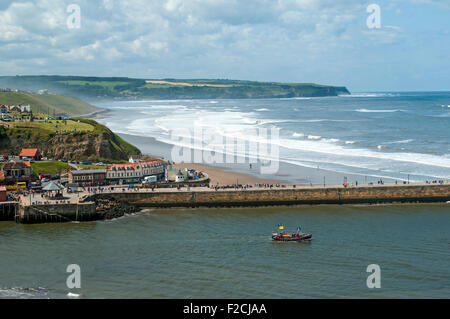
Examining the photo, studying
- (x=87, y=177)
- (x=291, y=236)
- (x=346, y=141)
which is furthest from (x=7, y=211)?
(x=346, y=141)

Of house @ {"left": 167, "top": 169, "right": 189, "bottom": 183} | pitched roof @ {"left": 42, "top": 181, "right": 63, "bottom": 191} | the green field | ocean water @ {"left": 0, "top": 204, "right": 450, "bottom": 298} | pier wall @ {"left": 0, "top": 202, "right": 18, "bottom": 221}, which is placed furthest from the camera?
the green field

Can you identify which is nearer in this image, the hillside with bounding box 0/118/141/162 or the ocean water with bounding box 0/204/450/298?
the ocean water with bounding box 0/204/450/298

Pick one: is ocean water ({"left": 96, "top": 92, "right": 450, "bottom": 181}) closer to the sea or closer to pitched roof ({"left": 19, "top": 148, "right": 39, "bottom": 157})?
the sea

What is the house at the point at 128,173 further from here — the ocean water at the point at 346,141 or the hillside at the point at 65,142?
the ocean water at the point at 346,141

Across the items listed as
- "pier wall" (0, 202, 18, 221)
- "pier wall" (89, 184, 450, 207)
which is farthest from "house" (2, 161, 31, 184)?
"pier wall" (89, 184, 450, 207)

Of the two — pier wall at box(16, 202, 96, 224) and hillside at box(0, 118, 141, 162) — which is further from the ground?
hillside at box(0, 118, 141, 162)
